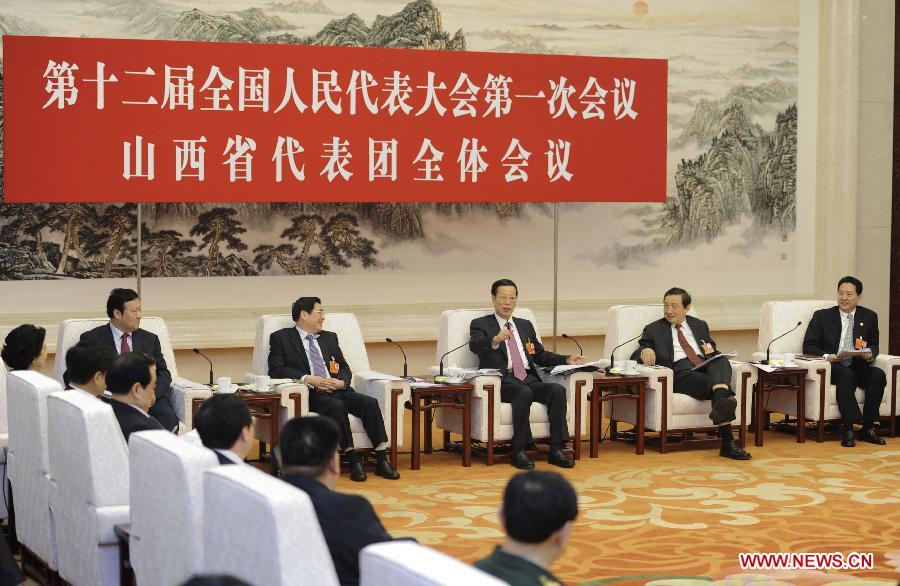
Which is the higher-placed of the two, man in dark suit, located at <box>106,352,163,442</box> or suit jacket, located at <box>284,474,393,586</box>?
man in dark suit, located at <box>106,352,163,442</box>

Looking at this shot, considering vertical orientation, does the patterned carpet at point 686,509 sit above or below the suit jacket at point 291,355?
below

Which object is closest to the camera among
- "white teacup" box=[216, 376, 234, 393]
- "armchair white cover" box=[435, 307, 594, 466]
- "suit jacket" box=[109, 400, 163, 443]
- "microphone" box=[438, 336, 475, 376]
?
"suit jacket" box=[109, 400, 163, 443]

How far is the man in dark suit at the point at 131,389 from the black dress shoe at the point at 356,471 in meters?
2.74

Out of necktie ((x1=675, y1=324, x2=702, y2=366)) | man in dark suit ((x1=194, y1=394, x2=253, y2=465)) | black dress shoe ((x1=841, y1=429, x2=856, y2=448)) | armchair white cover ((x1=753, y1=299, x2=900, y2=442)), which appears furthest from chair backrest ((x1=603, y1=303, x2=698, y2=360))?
man in dark suit ((x1=194, y1=394, x2=253, y2=465))

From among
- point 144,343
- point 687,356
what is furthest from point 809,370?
point 144,343

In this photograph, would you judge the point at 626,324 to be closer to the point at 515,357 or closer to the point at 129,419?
the point at 515,357

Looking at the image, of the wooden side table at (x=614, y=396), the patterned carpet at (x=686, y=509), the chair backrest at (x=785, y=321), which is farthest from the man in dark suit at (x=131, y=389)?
the chair backrest at (x=785, y=321)

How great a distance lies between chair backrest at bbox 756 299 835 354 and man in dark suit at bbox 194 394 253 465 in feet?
20.2

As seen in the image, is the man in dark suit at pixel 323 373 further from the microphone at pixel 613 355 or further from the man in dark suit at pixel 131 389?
the man in dark suit at pixel 131 389

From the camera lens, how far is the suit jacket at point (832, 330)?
376 inches

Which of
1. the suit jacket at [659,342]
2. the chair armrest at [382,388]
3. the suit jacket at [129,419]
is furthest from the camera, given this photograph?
the suit jacket at [659,342]

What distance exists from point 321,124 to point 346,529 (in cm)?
550

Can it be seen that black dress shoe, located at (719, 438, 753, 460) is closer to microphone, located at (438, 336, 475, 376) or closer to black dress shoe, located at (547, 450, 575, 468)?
black dress shoe, located at (547, 450, 575, 468)

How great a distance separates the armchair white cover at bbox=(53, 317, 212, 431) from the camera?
24.9ft
